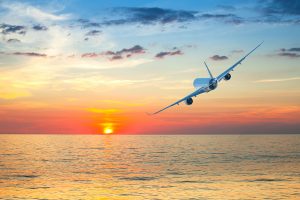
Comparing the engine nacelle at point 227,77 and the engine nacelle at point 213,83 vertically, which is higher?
the engine nacelle at point 227,77

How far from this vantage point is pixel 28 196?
209ft

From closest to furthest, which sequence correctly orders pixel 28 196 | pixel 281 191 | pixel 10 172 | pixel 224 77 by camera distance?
pixel 224 77, pixel 28 196, pixel 281 191, pixel 10 172

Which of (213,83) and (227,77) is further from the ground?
(227,77)

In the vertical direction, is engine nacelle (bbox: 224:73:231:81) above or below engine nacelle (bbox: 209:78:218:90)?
above

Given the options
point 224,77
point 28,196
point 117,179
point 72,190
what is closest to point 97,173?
point 117,179

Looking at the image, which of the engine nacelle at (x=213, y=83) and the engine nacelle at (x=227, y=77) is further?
the engine nacelle at (x=227, y=77)

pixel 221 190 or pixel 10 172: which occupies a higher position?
pixel 10 172

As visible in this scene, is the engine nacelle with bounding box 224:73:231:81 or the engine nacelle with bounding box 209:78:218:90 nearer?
the engine nacelle with bounding box 209:78:218:90

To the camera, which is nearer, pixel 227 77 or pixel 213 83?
pixel 213 83

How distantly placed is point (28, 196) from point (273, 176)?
2097 inches

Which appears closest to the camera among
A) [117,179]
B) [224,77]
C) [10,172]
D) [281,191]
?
[224,77]

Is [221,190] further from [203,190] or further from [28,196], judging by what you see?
[28,196]

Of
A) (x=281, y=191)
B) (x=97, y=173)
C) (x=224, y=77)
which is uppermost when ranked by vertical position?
(x=224, y=77)

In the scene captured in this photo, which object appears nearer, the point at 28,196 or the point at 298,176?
the point at 28,196
